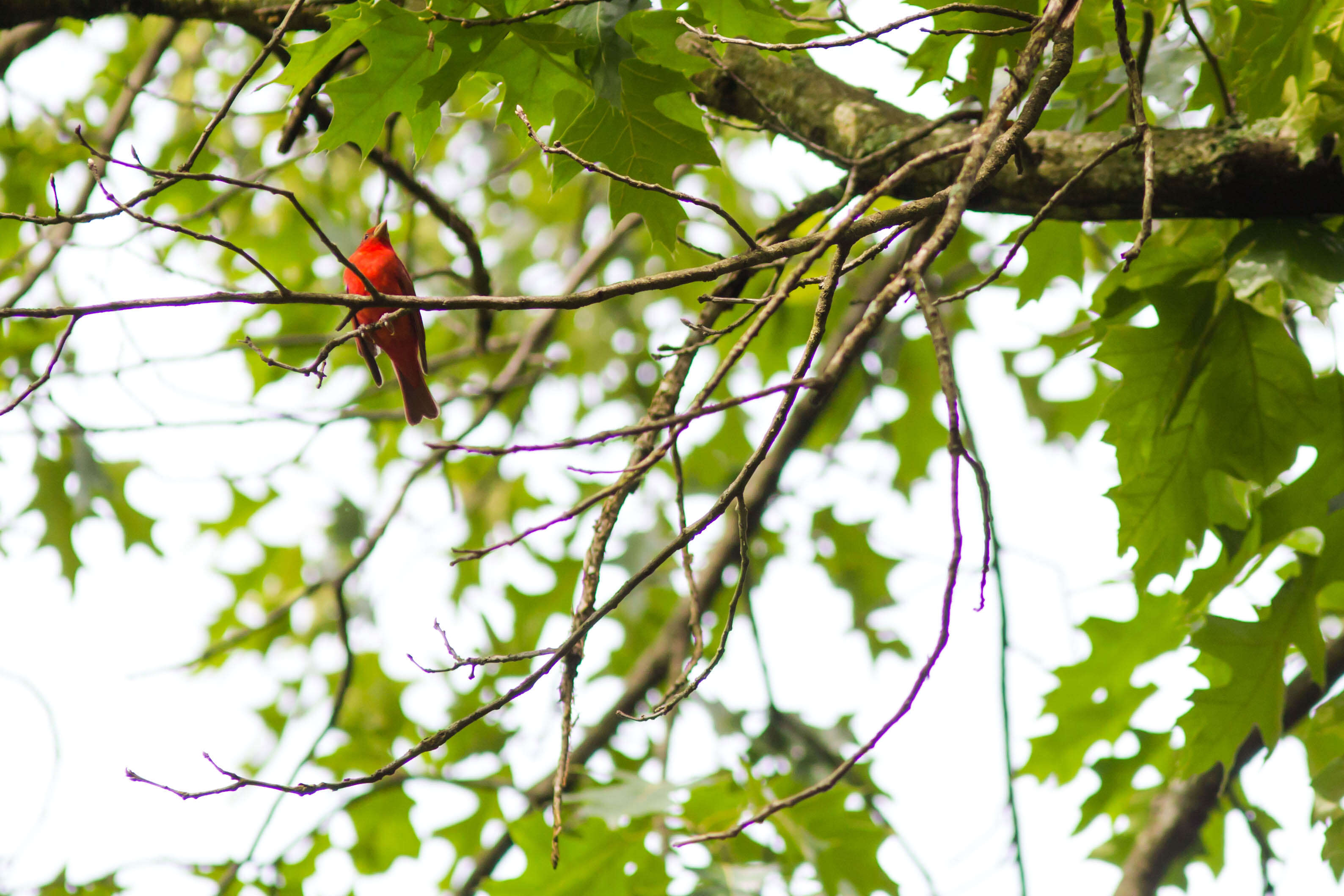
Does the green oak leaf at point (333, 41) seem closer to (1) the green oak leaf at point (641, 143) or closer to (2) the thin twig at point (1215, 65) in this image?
(1) the green oak leaf at point (641, 143)

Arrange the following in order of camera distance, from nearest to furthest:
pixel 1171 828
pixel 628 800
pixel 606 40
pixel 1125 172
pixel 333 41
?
pixel 606 40, pixel 333 41, pixel 1125 172, pixel 628 800, pixel 1171 828

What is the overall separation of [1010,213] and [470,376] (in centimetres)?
479

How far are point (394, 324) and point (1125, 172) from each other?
1.97m

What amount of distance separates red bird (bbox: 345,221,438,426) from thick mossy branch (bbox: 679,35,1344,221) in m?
1.15

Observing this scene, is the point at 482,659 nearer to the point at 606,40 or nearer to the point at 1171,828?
the point at 606,40

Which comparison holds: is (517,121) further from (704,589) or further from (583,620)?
(704,589)

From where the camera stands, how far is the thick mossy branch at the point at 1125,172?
7.20ft

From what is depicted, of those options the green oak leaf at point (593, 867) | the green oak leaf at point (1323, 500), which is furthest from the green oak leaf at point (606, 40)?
the green oak leaf at point (593, 867)

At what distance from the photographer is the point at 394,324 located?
2.97 meters

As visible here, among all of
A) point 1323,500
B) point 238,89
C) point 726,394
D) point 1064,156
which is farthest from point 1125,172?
point 726,394

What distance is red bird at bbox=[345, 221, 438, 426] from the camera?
3.06m

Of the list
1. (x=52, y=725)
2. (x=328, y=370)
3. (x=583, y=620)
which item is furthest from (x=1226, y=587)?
(x=52, y=725)

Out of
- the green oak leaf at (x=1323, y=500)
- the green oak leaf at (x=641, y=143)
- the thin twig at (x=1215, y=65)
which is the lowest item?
the green oak leaf at (x=1323, y=500)

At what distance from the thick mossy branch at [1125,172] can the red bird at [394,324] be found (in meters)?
1.15
